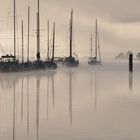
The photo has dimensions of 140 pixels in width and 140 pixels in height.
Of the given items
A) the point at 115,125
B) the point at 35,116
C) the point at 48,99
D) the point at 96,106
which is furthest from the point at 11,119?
the point at 48,99

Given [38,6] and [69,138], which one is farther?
[38,6]

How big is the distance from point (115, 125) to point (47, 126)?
2.09 metres

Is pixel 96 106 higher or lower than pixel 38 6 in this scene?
lower

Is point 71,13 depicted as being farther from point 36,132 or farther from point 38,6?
point 36,132

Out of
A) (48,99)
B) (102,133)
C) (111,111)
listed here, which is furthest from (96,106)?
(102,133)

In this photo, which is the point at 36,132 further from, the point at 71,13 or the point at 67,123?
the point at 71,13

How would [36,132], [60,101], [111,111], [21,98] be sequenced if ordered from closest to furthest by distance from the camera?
[36,132]
[111,111]
[60,101]
[21,98]

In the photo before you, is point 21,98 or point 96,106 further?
point 21,98

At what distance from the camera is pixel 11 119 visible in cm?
1581

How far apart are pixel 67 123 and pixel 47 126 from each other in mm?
908

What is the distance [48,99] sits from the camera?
2295cm

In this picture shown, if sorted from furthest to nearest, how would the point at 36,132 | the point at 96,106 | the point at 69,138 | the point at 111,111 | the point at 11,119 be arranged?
1. the point at 96,106
2. the point at 111,111
3. the point at 11,119
4. the point at 36,132
5. the point at 69,138

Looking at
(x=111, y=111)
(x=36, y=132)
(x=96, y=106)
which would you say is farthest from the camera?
(x=96, y=106)

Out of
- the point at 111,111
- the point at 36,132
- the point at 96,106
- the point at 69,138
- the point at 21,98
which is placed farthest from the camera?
the point at 21,98
